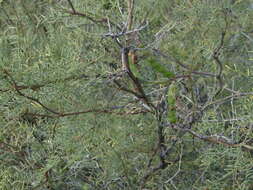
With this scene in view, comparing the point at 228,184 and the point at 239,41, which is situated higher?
the point at 239,41

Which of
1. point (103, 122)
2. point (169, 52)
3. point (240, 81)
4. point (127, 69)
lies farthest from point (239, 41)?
point (127, 69)

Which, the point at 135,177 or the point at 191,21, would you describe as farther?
the point at 191,21

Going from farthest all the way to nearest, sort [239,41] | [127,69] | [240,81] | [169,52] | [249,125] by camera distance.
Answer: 1. [239,41]
2. [240,81]
3. [169,52]
4. [249,125]
5. [127,69]

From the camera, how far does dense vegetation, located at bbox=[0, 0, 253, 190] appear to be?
1030 mm

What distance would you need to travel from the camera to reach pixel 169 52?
1160 mm

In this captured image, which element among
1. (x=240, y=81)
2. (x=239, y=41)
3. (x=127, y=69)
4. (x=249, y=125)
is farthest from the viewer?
(x=239, y=41)

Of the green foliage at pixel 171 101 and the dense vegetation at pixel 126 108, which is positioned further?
the dense vegetation at pixel 126 108

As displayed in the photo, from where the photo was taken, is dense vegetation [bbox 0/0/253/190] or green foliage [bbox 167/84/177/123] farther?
dense vegetation [bbox 0/0/253/190]

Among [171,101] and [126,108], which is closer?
[171,101]

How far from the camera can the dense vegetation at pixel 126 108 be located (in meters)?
1.03

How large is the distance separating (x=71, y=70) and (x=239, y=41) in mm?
570

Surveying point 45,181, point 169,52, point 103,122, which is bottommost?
point 45,181

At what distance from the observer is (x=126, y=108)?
1171mm

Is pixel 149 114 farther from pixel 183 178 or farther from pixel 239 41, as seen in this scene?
pixel 239 41
